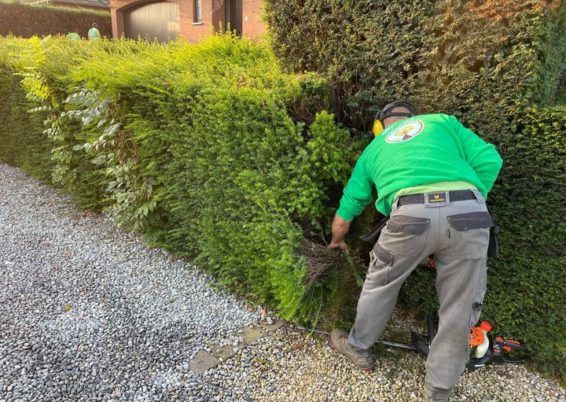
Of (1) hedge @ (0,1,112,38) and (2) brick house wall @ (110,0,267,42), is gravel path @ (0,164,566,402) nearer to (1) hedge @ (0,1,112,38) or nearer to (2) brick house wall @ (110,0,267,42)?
(2) brick house wall @ (110,0,267,42)

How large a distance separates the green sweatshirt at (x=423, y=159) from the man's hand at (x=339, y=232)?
0.22 metres

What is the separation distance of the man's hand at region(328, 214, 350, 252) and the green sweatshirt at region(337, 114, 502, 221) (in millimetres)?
224

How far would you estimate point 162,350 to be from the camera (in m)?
3.05

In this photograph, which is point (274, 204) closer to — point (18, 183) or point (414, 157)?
point (414, 157)

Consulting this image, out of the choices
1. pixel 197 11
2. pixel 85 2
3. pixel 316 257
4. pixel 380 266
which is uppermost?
pixel 85 2

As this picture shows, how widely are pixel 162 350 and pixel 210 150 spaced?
5.10 feet

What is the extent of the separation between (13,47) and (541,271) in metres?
8.08

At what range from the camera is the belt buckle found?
2.36m

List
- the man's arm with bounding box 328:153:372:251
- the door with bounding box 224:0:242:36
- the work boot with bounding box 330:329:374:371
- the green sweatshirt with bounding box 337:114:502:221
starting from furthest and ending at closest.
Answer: the door with bounding box 224:0:242:36 → the work boot with bounding box 330:329:374:371 → the man's arm with bounding box 328:153:372:251 → the green sweatshirt with bounding box 337:114:502:221

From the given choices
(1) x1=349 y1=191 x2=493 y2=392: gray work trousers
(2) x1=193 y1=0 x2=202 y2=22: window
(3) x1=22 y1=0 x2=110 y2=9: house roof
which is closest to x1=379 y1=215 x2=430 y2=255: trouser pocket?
(1) x1=349 y1=191 x2=493 y2=392: gray work trousers

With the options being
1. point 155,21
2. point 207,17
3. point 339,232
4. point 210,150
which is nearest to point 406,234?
point 339,232

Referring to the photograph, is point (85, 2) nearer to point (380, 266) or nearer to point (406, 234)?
point (380, 266)

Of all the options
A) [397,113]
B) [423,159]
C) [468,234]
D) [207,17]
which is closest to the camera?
[468,234]

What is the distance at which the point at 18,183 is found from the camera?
6.62m
